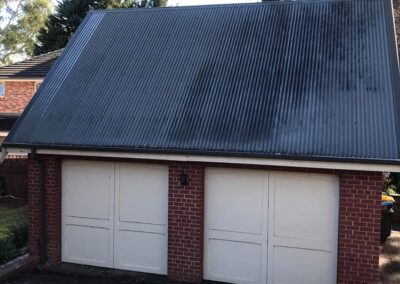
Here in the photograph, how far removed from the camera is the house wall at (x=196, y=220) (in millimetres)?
7285

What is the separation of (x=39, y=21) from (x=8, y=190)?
27.4 metres

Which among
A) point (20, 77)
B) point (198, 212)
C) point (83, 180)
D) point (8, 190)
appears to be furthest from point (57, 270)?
point (20, 77)

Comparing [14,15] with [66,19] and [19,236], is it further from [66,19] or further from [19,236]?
[19,236]

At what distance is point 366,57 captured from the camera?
28.5 ft

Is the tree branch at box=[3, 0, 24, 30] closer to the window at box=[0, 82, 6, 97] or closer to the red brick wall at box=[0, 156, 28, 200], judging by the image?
the window at box=[0, 82, 6, 97]

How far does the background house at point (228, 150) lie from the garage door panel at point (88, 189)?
22mm

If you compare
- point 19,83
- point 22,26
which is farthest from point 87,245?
point 22,26

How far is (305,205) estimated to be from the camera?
25.8 ft

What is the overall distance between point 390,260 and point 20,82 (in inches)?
808

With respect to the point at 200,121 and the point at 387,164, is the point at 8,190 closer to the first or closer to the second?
the point at 200,121

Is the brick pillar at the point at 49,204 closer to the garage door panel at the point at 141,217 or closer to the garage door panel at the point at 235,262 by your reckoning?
the garage door panel at the point at 141,217

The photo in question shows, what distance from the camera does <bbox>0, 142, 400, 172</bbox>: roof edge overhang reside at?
6895 mm

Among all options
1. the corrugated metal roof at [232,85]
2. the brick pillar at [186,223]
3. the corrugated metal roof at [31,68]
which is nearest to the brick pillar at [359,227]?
the corrugated metal roof at [232,85]

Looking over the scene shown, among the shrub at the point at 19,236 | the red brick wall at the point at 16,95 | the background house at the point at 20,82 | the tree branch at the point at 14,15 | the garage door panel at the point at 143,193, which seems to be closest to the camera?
the garage door panel at the point at 143,193
